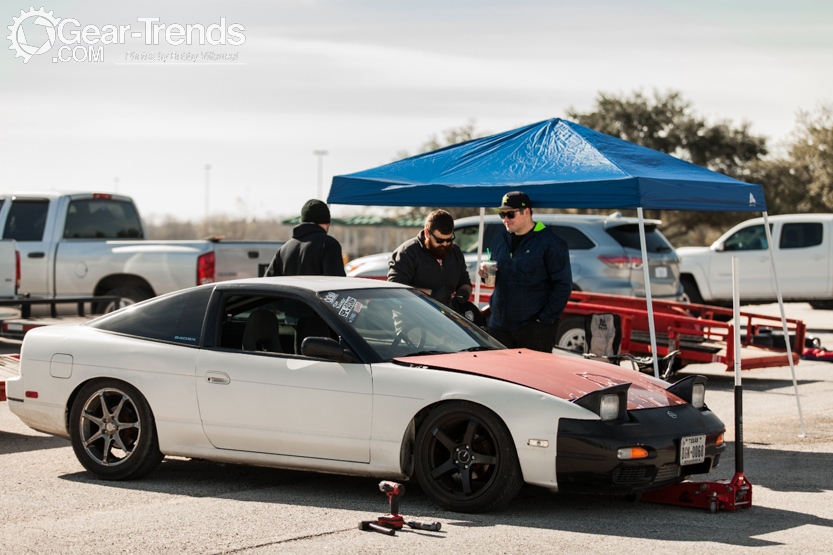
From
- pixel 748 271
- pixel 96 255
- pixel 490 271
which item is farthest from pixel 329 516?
pixel 748 271

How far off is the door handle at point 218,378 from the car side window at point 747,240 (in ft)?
49.3

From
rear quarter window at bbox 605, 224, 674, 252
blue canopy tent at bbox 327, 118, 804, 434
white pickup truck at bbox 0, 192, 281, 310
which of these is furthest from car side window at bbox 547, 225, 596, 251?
blue canopy tent at bbox 327, 118, 804, 434

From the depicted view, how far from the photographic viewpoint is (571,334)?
1131 cm

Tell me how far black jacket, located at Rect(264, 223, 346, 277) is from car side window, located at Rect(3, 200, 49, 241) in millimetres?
7004

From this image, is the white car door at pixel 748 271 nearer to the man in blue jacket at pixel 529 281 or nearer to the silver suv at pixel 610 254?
the silver suv at pixel 610 254

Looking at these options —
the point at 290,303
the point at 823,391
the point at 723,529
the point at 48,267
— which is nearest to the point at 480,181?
the point at 290,303

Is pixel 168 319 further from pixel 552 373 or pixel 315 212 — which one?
pixel 552 373

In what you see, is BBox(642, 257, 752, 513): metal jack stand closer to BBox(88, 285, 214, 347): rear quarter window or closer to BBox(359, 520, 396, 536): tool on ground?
BBox(359, 520, 396, 536): tool on ground

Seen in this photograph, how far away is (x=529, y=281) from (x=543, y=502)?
7.71ft

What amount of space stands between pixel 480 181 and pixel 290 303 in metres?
2.68

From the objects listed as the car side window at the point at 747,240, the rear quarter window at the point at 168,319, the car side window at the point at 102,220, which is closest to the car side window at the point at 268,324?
the rear quarter window at the point at 168,319

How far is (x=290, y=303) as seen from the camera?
252 inches

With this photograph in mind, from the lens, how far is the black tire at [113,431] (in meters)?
6.22

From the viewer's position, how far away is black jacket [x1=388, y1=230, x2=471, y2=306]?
7.75 m
